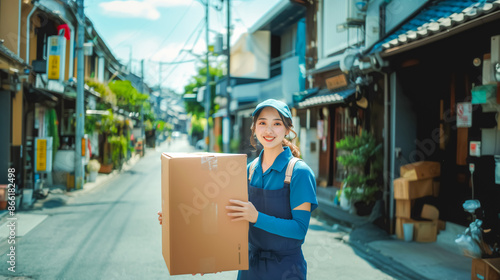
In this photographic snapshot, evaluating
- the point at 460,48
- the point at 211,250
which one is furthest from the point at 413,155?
the point at 211,250

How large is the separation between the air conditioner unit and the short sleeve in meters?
7.98

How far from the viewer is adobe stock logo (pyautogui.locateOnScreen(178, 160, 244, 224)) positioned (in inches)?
79.0

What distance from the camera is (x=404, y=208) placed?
7.11m

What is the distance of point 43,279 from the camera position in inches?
190

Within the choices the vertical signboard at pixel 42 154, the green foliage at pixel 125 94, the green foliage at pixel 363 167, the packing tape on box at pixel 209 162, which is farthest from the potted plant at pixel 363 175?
the green foliage at pixel 125 94

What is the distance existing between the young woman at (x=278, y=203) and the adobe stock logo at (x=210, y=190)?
0.27 meters

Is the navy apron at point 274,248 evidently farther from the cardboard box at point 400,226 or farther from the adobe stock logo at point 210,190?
the cardboard box at point 400,226

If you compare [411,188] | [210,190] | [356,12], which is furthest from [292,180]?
[356,12]

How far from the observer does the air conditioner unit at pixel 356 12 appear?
9.15m

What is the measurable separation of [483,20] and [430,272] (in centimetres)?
343

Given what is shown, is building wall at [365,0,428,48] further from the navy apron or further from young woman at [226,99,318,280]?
the navy apron

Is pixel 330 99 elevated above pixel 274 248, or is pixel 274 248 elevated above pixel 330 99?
pixel 330 99

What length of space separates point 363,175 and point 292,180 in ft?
21.9

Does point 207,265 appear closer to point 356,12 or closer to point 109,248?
point 109,248
